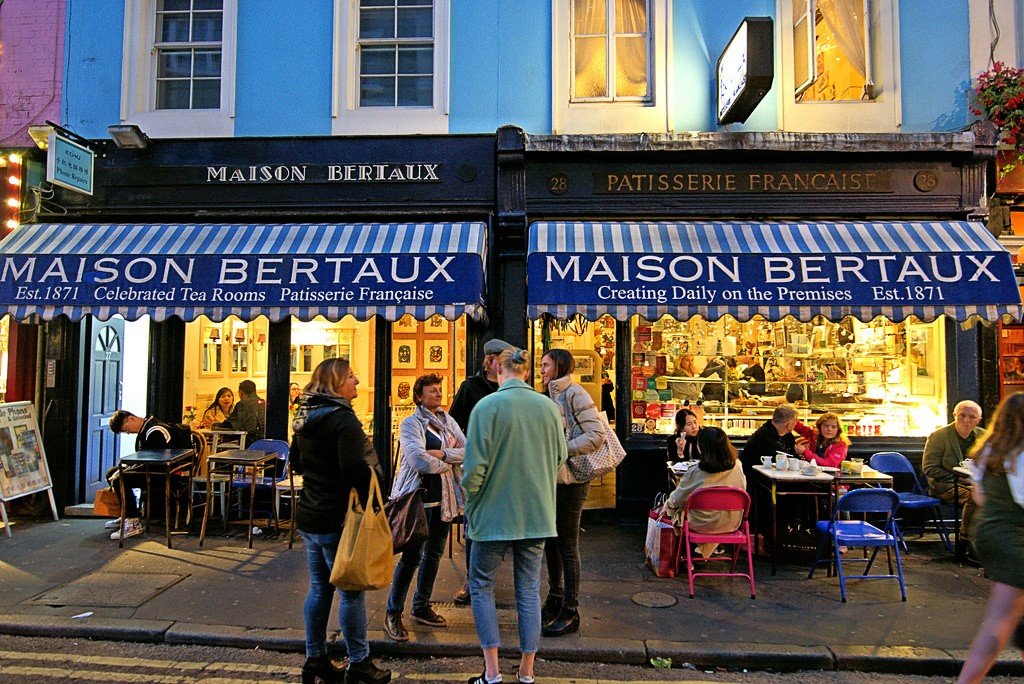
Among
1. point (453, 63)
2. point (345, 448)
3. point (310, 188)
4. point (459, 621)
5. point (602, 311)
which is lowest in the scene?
point (459, 621)

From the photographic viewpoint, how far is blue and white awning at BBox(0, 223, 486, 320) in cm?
715

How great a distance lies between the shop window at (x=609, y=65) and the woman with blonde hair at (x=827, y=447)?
155 inches

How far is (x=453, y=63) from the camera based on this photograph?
8.46m

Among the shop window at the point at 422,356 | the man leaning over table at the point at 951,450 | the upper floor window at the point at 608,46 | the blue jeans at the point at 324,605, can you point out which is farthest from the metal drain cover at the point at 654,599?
the upper floor window at the point at 608,46

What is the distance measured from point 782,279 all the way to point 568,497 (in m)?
3.64

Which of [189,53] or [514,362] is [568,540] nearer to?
[514,362]

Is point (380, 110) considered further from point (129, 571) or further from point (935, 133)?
point (935, 133)

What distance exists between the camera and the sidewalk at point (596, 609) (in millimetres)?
4746

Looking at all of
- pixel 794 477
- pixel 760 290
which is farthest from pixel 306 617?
pixel 760 290

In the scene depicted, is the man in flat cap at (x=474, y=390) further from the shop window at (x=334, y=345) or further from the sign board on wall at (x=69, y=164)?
the sign board on wall at (x=69, y=164)

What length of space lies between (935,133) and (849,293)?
8.33ft

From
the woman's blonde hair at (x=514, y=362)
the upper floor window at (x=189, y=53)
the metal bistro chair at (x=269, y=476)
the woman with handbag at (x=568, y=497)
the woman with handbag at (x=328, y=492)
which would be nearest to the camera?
the woman with handbag at (x=328, y=492)

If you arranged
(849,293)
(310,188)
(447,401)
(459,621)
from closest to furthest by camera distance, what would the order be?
1. (459,621)
2. (849,293)
3. (310,188)
4. (447,401)

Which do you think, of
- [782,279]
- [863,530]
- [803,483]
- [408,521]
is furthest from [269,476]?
[863,530]
